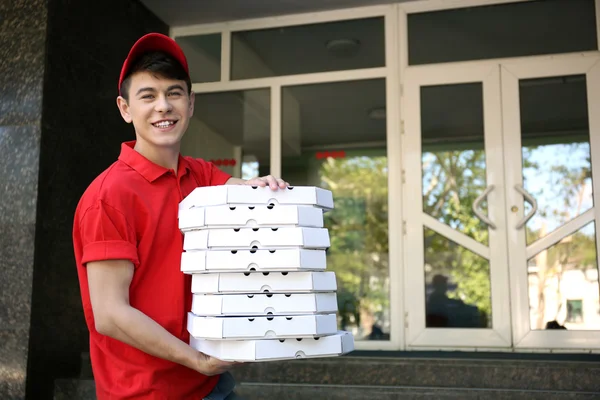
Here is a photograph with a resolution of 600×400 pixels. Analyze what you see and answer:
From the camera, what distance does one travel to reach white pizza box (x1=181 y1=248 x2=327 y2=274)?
1.58m

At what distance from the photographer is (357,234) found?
8.63 m

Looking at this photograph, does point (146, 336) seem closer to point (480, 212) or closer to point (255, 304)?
point (255, 304)

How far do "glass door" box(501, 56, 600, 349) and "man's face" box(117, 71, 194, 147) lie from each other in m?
3.88

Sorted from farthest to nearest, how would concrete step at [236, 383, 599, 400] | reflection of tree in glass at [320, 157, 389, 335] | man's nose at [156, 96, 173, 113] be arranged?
reflection of tree in glass at [320, 157, 389, 335] < concrete step at [236, 383, 599, 400] < man's nose at [156, 96, 173, 113]

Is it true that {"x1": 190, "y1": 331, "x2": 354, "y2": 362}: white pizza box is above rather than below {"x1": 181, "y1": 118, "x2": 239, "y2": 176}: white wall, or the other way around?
below

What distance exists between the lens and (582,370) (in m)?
3.88

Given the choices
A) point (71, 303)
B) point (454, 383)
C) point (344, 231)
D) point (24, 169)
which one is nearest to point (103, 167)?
point (24, 169)

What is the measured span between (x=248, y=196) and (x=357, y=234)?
7074mm

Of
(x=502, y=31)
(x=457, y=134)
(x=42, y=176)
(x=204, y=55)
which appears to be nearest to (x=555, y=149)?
(x=457, y=134)

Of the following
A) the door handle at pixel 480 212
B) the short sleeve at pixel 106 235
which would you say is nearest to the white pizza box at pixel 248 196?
the short sleeve at pixel 106 235

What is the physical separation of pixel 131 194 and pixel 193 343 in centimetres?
44

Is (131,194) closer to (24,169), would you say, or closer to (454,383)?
(24,169)

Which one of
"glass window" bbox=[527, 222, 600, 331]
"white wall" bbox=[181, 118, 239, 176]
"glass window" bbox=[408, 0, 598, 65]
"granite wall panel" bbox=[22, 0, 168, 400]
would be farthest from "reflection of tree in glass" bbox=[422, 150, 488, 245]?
"granite wall panel" bbox=[22, 0, 168, 400]

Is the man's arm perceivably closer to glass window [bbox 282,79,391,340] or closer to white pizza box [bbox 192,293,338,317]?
white pizza box [bbox 192,293,338,317]
